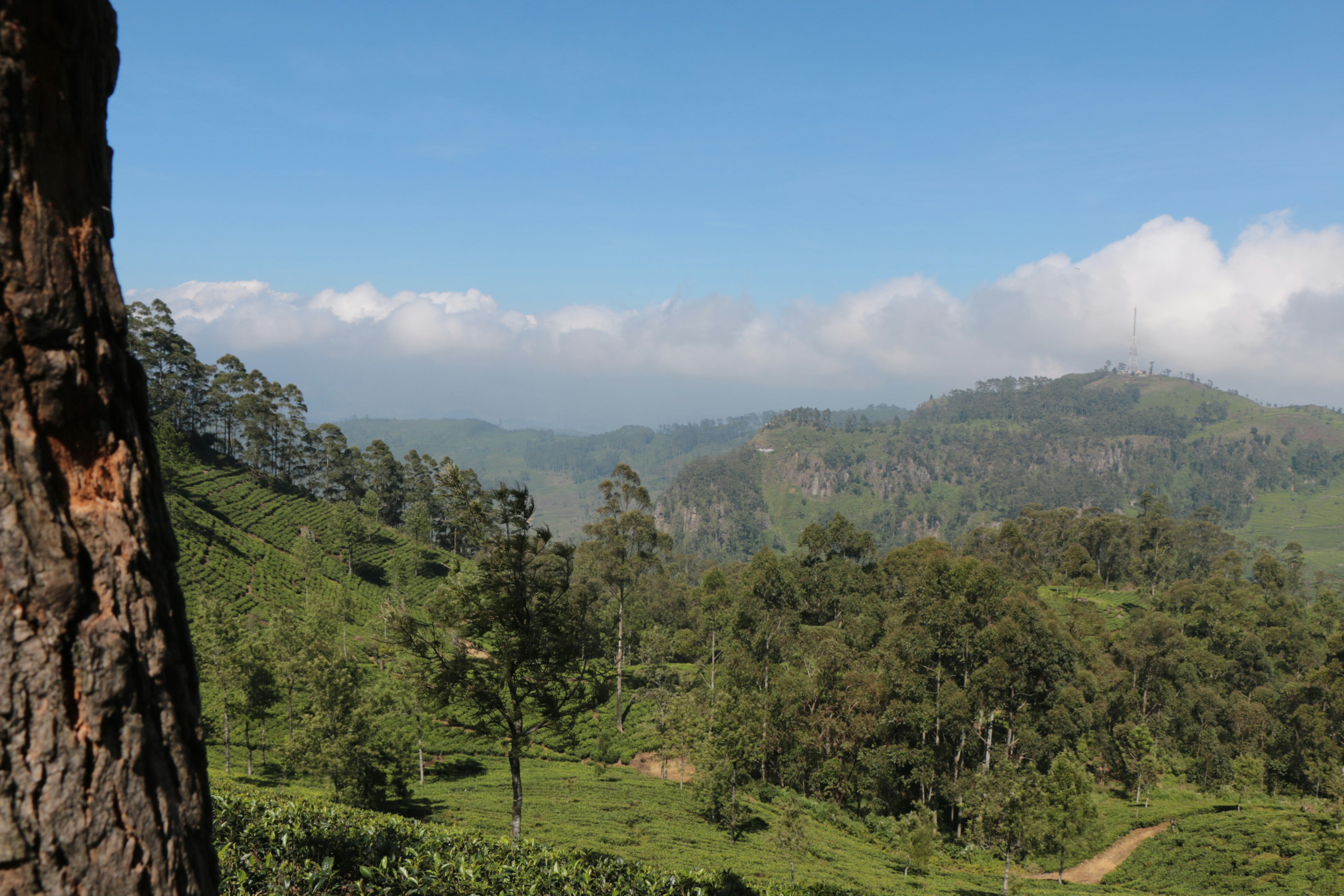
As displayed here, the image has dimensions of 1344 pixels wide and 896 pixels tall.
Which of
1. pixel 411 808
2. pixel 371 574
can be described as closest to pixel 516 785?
pixel 411 808

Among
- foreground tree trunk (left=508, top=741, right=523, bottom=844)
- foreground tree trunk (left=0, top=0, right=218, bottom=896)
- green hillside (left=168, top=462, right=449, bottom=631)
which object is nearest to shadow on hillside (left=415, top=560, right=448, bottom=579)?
green hillside (left=168, top=462, right=449, bottom=631)

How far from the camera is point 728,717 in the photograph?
26.2 metres

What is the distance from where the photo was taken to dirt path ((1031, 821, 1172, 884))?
29.2m

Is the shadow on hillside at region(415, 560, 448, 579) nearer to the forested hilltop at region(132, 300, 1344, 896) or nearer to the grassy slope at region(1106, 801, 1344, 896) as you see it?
the forested hilltop at region(132, 300, 1344, 896)

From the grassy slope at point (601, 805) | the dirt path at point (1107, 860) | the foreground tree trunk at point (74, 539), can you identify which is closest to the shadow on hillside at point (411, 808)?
the grassy slope at point (601, 805)

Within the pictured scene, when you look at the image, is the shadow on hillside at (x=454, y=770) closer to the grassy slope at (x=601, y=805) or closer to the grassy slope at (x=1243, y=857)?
the grassy slope at (x=601, y=805)

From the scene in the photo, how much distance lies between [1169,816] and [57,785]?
44242 millimetres

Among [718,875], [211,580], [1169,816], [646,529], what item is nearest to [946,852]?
[1169,816]

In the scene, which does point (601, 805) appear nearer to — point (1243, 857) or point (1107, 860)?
point (1107, 860)

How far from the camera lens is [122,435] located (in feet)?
9.63

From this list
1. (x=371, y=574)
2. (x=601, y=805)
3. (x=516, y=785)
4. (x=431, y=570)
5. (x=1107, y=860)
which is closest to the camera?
(x=516, y=785)

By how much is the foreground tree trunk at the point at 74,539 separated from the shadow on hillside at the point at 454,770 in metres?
32.4

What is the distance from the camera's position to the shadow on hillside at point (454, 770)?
31.2m

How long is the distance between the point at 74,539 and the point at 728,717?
2622 cm
